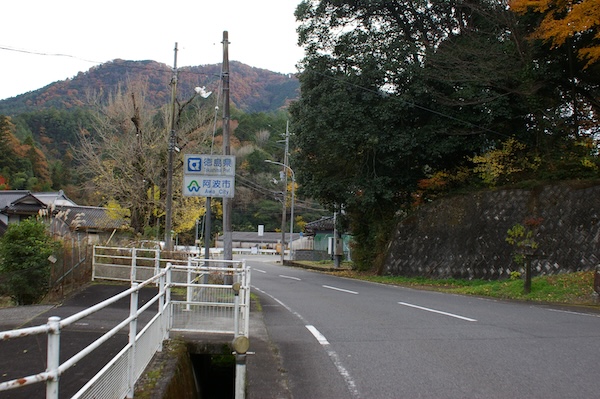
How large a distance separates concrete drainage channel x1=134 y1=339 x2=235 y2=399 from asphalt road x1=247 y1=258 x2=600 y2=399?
3.12 feet

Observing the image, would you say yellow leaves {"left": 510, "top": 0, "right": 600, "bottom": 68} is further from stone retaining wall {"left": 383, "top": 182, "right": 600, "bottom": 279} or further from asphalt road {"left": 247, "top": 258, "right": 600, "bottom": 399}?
asphalt road {"left": 247, "top": 258, "right": 600, "bottom": 399}

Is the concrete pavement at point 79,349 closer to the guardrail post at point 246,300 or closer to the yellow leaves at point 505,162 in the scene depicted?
the guardrail post at point 246,300

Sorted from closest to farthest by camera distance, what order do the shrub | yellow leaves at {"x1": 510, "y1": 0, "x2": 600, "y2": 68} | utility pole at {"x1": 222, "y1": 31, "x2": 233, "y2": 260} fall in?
the shrub → yellow leaves at {"x1": 510, "y1": 0, "x2": 600, "y2": 68} → utility pole at {"x1": 222, "y1": 31, "x2": 233, "y2": 260}

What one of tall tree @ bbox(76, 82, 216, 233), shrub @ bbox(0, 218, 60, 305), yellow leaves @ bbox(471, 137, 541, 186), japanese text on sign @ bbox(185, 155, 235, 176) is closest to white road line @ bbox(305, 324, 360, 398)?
japanese text on sign @ bbox(185, 155, 235, 176)

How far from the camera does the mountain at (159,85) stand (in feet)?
95.0

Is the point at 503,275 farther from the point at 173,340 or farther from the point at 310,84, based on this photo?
the point at 173,340

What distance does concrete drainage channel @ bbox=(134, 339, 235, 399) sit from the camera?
204 inches

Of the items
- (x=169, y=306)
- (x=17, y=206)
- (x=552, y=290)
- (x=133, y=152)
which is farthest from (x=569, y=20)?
(x=17, y=206)

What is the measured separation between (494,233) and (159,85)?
2433 centimetres

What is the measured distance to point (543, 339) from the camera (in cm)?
804

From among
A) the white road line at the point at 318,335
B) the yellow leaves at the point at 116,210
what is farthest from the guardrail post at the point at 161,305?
the yellow leaves at the point at 116,210

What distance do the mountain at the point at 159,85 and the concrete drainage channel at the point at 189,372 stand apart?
444 inches

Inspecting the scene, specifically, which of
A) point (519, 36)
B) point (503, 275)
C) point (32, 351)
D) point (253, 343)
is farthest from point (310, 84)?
point (32, 351)

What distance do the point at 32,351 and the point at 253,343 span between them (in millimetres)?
3602
